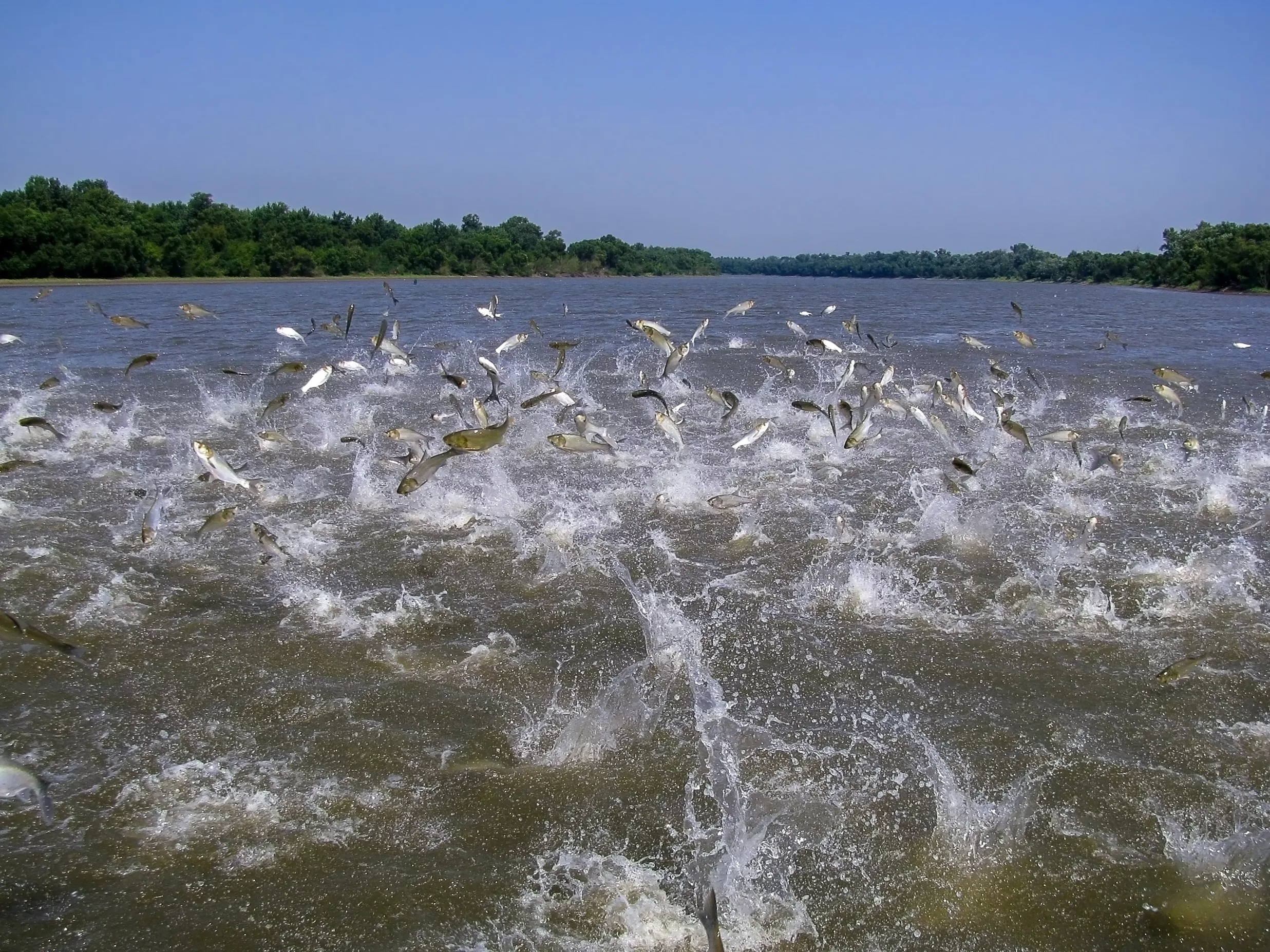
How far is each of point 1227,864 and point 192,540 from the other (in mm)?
7075

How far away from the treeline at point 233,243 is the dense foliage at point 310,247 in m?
0.11

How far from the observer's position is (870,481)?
9383mm

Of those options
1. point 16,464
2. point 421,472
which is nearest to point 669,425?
point 421,472

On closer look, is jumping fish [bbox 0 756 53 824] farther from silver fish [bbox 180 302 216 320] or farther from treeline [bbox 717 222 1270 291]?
treeline [bbox 717 222 1270 291]

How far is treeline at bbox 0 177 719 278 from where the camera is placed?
173 feet

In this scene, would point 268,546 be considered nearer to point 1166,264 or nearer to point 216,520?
point 216,520

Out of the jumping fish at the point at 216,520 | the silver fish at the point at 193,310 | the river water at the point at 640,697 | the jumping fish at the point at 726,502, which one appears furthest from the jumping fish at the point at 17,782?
the silver fish at the point at 193,310

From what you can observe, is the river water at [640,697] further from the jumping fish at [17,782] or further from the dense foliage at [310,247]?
the dense foliage at [310,247]

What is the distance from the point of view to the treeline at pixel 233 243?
2074 inches

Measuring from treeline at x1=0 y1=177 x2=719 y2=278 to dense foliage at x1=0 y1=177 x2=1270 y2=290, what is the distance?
0.35ft

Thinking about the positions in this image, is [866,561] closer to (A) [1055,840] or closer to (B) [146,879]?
(A) [1055,840]

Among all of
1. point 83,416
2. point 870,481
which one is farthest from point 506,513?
point 83,416

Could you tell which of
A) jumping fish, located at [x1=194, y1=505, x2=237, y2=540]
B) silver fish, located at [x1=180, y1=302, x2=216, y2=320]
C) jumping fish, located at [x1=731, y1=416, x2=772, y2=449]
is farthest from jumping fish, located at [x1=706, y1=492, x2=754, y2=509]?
silver fish, located at [x1=180, y1=302, x2=216, y2=320]

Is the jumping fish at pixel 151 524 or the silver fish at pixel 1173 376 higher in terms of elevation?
the silver fish at pixel 1173 376
